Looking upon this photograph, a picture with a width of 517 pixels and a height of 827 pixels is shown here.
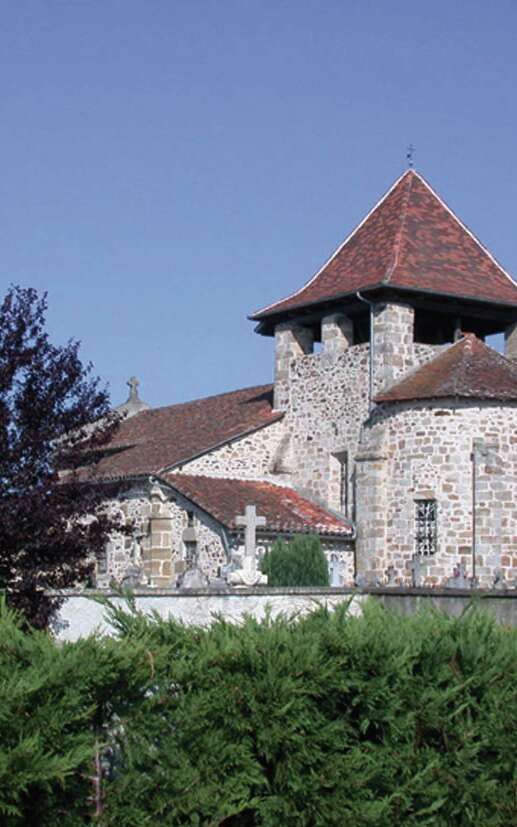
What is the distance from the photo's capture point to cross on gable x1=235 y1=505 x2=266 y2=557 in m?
27.0

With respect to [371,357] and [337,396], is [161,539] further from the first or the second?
[371,357]

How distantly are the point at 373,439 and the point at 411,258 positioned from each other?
4658 mm

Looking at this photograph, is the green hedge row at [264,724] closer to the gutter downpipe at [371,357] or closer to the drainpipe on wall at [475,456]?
the drainpipe on wall at [475,456]

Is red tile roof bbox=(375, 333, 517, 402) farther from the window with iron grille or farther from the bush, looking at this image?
the bush

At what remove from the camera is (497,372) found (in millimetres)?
29250

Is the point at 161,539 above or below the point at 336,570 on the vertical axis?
above

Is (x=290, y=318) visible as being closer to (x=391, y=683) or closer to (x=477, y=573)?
(x=477, y=573)

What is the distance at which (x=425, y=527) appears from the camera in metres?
28.5

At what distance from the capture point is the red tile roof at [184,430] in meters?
32.9

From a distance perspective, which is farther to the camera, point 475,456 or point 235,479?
point 235,479

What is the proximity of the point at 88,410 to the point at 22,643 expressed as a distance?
11.1 metres

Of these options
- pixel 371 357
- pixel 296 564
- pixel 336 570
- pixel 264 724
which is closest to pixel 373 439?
pixel 371 357

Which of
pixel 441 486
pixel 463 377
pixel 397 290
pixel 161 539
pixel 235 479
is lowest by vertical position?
pixel 161 539

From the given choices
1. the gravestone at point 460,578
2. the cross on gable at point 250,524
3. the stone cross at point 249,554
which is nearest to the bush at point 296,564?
the stone cross at point 249,554
